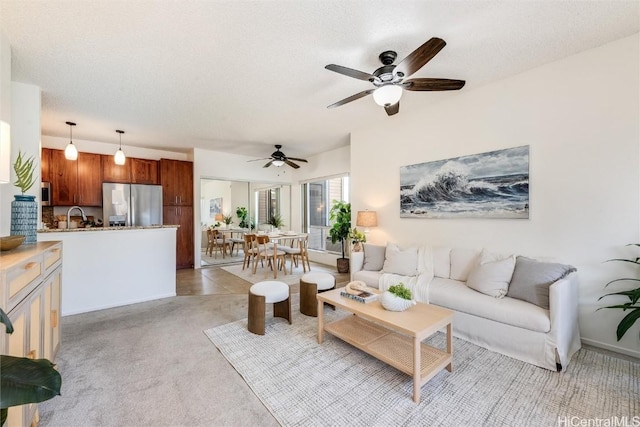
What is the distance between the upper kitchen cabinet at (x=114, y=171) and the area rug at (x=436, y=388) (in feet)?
15.1

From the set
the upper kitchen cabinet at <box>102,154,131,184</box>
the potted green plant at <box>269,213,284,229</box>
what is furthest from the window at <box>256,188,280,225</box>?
the upper kitchen cabinet at <box>102,154,131,184</box>

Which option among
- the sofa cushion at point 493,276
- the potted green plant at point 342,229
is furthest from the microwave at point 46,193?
the sofa cushion at point 493,276

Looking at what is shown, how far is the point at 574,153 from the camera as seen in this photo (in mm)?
2609

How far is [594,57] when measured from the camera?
2496 millimetres

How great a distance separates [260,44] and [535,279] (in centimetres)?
317

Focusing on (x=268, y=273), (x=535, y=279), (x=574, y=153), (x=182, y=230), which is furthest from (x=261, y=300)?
(x=182, y=230)

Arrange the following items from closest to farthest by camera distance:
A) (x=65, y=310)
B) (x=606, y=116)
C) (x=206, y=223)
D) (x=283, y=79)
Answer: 1. (x=606, y=116)
2. (x=283, y=79)
3. (x=65, y=310)
4. (x=206, y=223)

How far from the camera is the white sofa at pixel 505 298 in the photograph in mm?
2148

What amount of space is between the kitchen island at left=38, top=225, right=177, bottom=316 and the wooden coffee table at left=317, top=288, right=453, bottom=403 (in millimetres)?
2684

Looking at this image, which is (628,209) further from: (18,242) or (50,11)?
(50,11)

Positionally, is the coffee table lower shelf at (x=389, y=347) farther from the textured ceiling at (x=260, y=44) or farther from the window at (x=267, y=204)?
the window at (x=267, y=204)

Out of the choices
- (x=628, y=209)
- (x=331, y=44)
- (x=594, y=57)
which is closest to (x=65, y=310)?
(x=331, y=44)

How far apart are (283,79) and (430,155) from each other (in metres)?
2.15

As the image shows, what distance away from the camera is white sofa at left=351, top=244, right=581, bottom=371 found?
2.15 meters
